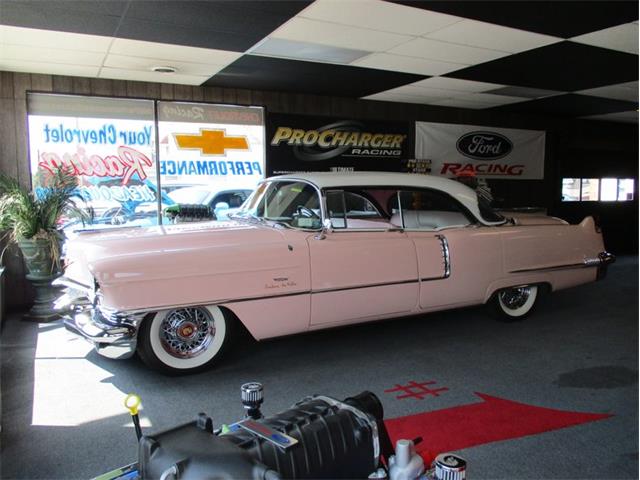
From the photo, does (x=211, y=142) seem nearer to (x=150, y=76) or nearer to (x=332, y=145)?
(x=150, y=76)

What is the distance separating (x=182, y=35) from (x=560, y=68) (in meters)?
4.16

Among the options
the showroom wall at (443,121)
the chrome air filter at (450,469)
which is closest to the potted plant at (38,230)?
the showroom wall at (443,121)

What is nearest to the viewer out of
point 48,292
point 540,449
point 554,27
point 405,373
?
point 540,449

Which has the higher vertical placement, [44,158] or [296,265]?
[44,158]

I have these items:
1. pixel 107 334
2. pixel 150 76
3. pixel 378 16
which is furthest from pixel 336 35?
pixel 107 334

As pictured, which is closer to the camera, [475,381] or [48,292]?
[475,381]

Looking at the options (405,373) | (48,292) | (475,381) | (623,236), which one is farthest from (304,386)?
(623,236)

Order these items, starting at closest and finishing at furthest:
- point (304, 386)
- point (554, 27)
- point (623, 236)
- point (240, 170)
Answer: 1. point (304, 386)
2. point (554, 27)
3. point (240, 170)
4. point (623, 236)

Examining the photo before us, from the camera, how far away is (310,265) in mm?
3951

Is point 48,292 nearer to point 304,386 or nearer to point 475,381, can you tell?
point 304,386

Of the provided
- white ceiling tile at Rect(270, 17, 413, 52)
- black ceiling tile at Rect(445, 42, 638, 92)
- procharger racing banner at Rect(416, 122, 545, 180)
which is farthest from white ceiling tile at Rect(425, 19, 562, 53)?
procharger racing banner at Rect(416, 122, 545, 180)

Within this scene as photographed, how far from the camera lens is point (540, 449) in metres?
2.71

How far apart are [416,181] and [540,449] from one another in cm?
270

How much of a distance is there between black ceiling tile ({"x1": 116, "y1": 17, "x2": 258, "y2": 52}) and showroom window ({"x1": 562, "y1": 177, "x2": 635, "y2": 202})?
7850 mm
